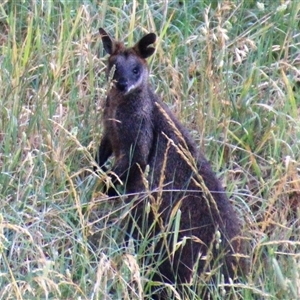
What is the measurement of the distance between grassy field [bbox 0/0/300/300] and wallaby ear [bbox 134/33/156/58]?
0.33m

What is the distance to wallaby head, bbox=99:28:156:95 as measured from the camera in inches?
217

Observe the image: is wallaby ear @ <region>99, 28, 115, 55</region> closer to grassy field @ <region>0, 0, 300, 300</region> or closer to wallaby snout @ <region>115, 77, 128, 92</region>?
wallaby snout @ <region>115, 77, 128, 92</region>

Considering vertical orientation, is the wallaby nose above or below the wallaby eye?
below

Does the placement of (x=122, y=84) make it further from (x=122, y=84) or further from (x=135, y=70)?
(x=135, y=70)

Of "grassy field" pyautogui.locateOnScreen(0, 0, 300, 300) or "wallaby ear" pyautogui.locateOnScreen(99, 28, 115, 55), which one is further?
"wallaby ear" pyautogui.locateOnScreen(99, 28, 115, 55)

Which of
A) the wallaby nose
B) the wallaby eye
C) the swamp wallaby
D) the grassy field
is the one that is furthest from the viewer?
the wallaby eye

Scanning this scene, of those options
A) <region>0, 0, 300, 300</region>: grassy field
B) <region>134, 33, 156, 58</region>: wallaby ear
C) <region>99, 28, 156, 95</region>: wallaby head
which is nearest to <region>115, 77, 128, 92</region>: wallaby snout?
<region>99, 28, 156, 95</region>: wallaby head

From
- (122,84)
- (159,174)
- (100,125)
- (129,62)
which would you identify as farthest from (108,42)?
(159,174)

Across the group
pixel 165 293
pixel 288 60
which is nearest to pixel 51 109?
pixel 165 293

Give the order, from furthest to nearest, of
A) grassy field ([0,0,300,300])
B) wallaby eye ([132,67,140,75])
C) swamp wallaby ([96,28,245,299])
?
wallaby eye ([132,67,140,75]), swamp wallaby ([96,28,245,299]), grassy field ([0,0,300,300])

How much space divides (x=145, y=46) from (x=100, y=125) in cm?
57

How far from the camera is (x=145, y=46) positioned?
5.66 metres

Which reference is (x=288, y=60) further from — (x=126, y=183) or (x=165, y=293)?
(x=165, y=293)

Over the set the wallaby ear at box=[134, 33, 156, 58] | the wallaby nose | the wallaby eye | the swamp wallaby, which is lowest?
the swamp wallaby
